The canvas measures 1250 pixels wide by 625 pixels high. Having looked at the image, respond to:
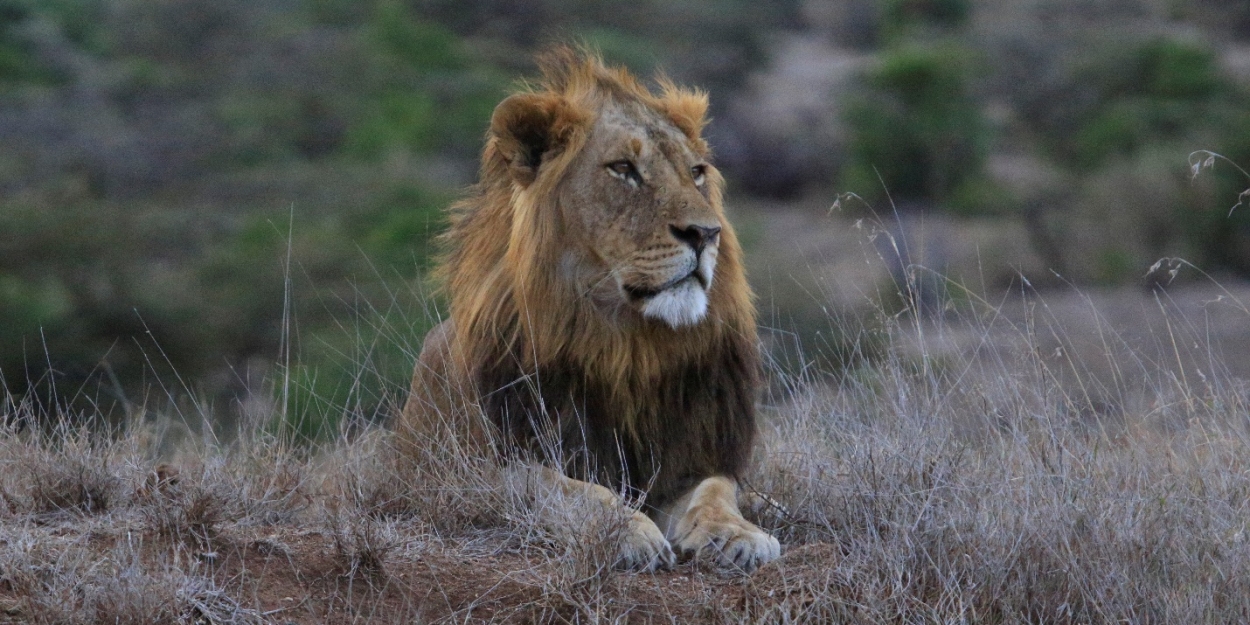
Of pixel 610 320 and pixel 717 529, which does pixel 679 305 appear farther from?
pixel 717 529

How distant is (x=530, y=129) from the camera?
451 cm

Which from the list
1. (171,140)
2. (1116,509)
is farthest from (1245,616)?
(171,140)

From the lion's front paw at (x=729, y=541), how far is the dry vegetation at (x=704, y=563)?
2.0 inches

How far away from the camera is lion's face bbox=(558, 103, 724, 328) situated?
4.18 meters

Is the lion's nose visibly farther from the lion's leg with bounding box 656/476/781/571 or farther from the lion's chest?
the lion's leg with bounding box 656/476/781/571

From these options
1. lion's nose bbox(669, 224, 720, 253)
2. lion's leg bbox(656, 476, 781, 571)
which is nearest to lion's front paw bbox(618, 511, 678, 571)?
lion's leg bbox(656, 476, 781, 571)

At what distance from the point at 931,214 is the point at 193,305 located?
15852mm

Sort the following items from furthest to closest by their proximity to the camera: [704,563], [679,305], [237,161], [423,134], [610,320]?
[423,134]
[237,161]
[610,320]
[679,305]
[704,563]

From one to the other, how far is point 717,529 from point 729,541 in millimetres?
64

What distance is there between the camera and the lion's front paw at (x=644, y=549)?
12.5 ft

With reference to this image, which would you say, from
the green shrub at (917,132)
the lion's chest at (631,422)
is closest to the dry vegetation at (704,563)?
the lion's chest at (631,422)

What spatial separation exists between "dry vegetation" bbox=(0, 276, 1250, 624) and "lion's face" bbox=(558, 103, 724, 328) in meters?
0.60

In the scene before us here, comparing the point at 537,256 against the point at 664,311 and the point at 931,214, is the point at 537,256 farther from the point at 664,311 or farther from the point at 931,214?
the point at 931,214

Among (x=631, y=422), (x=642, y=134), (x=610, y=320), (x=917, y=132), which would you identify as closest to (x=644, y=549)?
(x=631, y=422)
